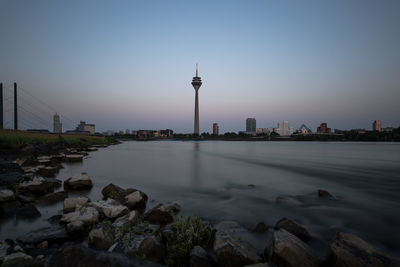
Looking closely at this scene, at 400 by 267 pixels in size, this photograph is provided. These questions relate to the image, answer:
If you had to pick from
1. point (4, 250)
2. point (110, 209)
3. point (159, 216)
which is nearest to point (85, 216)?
point (110, 209)

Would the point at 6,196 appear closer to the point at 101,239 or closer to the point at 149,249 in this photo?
the point at 101,239

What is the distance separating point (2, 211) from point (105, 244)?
14.8 feet

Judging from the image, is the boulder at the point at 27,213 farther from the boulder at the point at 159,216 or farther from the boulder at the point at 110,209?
the boulder at the point at 159,216

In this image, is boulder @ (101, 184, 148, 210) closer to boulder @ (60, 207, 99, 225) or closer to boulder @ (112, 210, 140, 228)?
boulder @ (60, 207, 99, 225)

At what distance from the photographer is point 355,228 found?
22.1 ft

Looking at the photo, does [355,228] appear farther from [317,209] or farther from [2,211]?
[2,211]

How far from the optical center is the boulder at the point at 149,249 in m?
4.30

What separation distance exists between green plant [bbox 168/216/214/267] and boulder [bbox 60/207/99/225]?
2284 mm

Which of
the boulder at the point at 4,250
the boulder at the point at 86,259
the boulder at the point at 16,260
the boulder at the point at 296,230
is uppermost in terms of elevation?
the boulder at the point at 86,259

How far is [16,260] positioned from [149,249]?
227cm

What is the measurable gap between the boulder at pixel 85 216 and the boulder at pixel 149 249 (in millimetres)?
1953

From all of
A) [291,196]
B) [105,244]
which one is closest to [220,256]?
[105,244]

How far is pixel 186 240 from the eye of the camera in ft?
15.8

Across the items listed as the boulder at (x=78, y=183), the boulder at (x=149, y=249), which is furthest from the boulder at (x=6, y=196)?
the boulder at (x=149, y=249)
